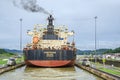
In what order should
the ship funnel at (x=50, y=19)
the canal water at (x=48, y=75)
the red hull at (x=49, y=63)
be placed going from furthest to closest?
the ship funnel at (x=50, y=19) → the red hull at (x=49, y=63) → the canal water at (x=48, y=75)

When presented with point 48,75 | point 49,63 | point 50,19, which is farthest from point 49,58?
point 50,19

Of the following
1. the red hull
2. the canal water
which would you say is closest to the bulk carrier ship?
the red hull

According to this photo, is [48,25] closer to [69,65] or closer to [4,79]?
[69,65]

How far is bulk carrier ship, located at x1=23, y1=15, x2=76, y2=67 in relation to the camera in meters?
56.8

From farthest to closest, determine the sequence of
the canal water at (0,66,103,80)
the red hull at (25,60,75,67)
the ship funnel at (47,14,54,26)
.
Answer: the ship funnel at (47,14,54,26) → the red hull at (25,60,75,67) → the canal water at (0,66,103,80)

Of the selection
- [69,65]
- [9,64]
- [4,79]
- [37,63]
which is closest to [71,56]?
[69,65]

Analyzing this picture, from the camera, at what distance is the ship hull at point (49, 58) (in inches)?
2231

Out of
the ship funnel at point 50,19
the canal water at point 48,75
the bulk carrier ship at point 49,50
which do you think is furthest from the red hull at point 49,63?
the ship funnel at point 50,19

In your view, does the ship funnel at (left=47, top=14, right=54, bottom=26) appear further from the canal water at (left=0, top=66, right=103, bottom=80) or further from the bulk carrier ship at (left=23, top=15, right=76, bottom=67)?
the canal water at (left=0, top=66, right=103, bottom=80)

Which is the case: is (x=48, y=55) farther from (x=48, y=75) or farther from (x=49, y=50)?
(x=48, y=75)

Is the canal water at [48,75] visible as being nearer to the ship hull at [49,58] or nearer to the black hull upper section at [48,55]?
the ship hull at [49,58]

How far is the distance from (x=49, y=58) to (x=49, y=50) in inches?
54.5

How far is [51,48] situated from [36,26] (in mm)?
11470

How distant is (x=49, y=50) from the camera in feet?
188
